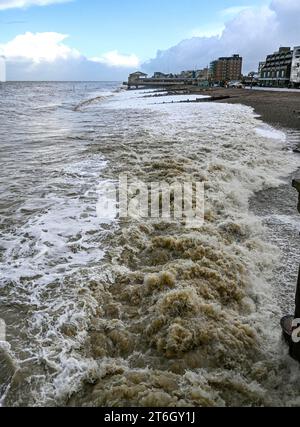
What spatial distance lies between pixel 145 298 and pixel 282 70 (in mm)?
114320

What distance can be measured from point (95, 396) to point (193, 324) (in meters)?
1.50

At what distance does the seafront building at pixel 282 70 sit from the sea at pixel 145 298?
92.7 metres

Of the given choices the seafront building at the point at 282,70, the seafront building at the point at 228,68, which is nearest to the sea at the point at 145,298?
the seafront building at the point at 282,70

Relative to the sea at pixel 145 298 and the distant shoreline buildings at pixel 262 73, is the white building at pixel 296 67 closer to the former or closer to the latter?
the distant shoreline buildings at pixel 262 73

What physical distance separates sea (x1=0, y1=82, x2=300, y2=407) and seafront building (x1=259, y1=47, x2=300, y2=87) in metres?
92.7

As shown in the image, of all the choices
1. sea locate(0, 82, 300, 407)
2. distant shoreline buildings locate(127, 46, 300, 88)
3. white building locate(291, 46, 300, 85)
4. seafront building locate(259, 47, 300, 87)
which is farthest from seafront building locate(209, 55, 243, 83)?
sea locate(0, 82, 300, 407)

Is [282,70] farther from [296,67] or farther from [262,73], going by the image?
[262,73]

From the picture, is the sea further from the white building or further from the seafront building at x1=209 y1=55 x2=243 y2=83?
the seafront building at x1=209 y1=55 x2=243 y2=83

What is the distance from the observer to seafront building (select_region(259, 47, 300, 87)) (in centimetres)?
8781

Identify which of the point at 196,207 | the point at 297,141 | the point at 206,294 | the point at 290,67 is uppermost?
the point at 290,67

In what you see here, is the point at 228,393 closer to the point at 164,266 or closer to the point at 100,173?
the point at 164,266
